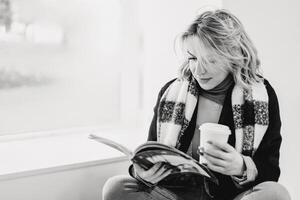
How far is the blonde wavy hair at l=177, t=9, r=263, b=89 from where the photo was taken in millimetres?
1347

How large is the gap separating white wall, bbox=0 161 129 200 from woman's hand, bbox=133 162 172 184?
0.39 meters

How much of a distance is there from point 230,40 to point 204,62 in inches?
4.4

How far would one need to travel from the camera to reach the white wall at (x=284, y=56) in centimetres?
183

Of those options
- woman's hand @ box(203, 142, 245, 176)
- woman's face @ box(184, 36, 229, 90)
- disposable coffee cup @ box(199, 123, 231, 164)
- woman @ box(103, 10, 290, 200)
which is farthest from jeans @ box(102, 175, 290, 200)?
woman's face @ box(184, 36, 229, 90)

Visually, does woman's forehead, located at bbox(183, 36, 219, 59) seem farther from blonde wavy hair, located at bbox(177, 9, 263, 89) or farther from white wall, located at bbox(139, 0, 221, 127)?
white wall, located at bbox(139, 0, 221, 127)

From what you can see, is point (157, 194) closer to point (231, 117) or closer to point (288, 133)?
point (231, 117)

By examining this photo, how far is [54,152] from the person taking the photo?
172 centimetres

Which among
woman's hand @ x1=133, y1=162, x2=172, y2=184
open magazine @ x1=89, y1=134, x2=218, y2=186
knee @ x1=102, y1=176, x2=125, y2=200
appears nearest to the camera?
open magazine @ x1=89, y1=134, x2=218, y2=186

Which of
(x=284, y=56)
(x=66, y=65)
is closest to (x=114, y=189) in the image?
(x=66, y=65)

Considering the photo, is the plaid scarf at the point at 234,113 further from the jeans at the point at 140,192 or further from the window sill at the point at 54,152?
the window sill at the point at 54,152

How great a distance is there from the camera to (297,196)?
6.54 feet

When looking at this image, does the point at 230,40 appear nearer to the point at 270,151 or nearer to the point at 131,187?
the point at 270,151

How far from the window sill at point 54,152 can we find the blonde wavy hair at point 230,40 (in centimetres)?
62

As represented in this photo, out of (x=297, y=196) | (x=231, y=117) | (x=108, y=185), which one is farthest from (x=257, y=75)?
(x=297, y=196)
